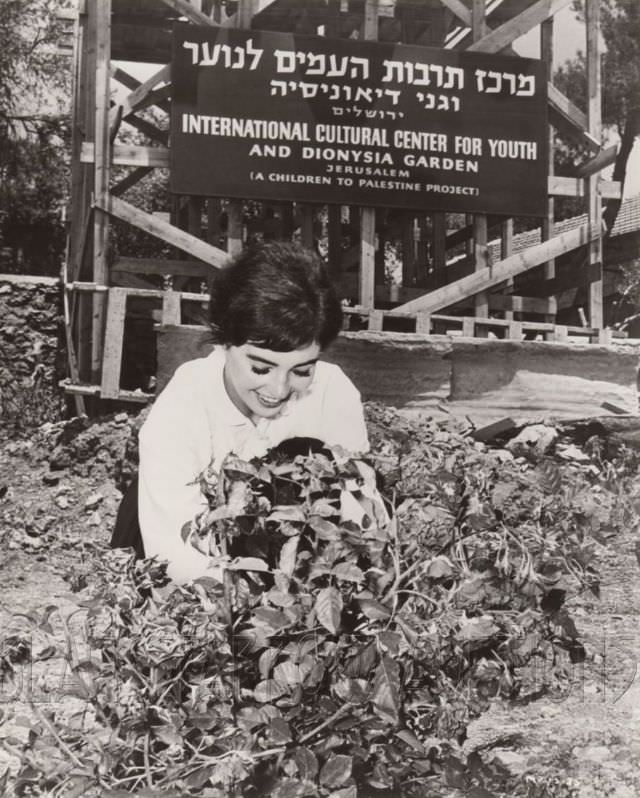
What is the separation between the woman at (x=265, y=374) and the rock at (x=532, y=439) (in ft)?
10.5

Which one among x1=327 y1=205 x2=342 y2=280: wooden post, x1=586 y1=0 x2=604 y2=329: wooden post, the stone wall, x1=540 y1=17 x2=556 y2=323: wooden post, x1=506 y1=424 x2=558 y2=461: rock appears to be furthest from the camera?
the stone wall

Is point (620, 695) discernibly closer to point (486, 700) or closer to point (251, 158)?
point (486, 700)

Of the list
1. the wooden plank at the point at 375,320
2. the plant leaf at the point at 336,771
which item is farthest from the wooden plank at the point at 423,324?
the plant leaf at the point at 336,771

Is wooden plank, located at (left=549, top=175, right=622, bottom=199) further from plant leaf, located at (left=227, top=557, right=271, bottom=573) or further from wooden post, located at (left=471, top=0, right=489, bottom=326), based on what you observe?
plant leaf, located at (left=227, top=557, right=271, bottom=573)

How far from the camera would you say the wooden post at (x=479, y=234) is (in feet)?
23.1

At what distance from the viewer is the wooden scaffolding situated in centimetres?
651

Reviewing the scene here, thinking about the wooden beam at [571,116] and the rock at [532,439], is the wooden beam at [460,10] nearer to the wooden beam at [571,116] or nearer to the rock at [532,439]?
the wooden beam at [571,116]

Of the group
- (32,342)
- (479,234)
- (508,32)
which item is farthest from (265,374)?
(32,342)

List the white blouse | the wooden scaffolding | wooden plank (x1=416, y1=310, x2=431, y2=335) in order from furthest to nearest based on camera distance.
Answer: wooden plank (x1=416, y1=310, x2=431, y2=335), the wooden scaffolding, the white blouse

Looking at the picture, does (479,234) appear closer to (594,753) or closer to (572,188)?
(572,188)

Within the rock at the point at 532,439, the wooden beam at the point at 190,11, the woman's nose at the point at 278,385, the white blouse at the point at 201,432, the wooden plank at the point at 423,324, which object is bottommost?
the rock at the point at 532,439

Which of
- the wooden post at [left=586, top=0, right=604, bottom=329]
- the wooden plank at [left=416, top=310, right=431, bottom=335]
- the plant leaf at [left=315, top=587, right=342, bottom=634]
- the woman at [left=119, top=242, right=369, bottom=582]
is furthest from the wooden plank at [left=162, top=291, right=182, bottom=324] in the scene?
the plant leaf at [left=315, top=587, right=342, bottom=634]

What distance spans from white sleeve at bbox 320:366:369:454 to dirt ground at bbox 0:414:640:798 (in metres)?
0.63

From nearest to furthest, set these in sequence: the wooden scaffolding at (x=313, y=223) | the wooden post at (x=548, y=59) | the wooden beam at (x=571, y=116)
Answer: the wooden scaffolding at (x=313, y=223), the wooden post at (x=548, y=59), the wooden beam at (x=571, y=116)
